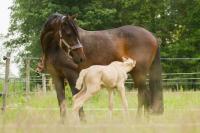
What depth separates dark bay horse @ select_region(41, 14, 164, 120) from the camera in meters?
7.89

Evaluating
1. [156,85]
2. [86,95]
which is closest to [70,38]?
[86,95]

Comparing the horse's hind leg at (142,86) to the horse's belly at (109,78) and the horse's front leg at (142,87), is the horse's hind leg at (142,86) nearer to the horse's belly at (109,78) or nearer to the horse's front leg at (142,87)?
the horse's front leg at (142,87)

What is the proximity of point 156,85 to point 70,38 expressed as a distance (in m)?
→ 1.94

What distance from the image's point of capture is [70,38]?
7883 mm

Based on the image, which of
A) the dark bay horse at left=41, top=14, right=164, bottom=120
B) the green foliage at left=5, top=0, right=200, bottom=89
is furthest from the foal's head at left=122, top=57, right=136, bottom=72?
the green foliage at left=5, top=0, right=200, bottom=89

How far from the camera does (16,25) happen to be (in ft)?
133

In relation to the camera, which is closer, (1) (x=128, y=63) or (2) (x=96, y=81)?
(2) (x=96, y=81)

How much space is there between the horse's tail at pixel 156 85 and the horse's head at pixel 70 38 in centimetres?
160

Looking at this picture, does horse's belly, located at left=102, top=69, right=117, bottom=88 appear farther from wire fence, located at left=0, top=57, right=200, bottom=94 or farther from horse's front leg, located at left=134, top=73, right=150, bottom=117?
wire fence, located at left=0, top=57, right=200, bottom=94

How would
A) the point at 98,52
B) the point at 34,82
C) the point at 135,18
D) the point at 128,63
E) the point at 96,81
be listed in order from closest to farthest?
1. the point at 96,81
2. the point at 128,63
3. the point at 98,52
4. the point at 34,82
5. the point at 135,18

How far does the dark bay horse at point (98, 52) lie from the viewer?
7.89 m

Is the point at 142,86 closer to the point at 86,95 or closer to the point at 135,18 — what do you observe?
the point at 86,95

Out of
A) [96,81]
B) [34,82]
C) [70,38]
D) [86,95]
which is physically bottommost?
[34,82]

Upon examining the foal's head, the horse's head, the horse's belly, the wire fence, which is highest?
the horse's head
